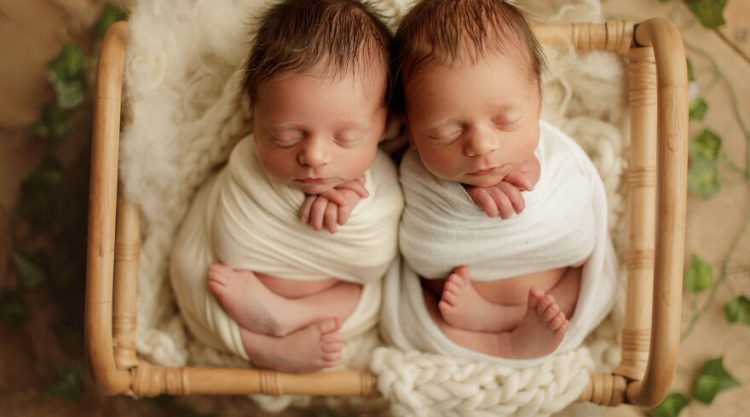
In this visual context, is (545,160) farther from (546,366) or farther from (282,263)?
(282,263)

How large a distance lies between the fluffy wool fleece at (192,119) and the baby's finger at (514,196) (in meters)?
0.23

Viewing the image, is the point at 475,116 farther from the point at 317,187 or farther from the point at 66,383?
the point at 66,383

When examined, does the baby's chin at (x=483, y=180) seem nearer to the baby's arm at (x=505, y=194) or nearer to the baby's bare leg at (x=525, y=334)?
the baby's arm at (x=505, y=194)

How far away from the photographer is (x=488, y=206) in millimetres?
1211

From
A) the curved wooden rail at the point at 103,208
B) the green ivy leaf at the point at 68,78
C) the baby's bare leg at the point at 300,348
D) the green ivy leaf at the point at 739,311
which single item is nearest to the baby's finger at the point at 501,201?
the baby's bare leg at the point at 300,348

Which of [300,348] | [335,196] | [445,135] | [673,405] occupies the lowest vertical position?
[673,405]

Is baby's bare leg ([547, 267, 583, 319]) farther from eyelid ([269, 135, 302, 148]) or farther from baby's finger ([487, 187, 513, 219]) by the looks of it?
eyelid ([269, 135, 302, 148])

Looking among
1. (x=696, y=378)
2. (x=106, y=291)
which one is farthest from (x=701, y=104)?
(x=106, y=291)

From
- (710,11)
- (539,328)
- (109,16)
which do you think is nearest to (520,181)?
(539,328)

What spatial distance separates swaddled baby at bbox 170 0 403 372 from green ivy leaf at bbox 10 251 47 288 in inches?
16.6

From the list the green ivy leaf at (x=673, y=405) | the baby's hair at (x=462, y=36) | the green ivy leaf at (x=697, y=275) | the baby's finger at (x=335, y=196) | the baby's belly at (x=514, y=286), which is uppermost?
the baby's hair at (x=462, y=36)

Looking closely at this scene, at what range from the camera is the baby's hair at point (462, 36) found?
1.09 m

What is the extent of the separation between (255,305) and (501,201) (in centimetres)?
42

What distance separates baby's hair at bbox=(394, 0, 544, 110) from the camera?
109 cm
